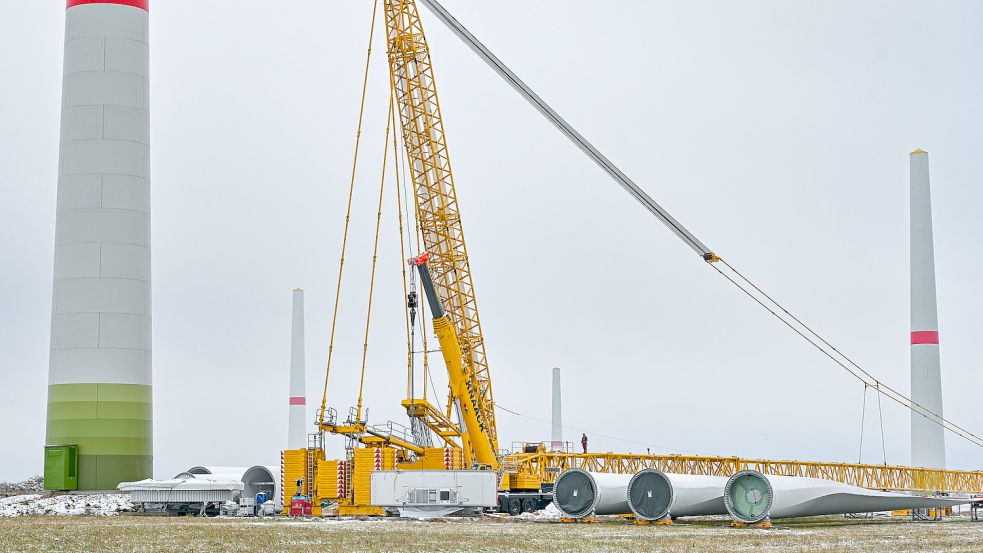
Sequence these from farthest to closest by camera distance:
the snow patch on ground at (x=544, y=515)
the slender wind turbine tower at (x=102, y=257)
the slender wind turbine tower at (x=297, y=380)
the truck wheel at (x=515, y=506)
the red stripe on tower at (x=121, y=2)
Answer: the slender wind turbine tower at (x=297, y=380) < the red stripe on tower at (x=121, y=2) < the slender wind turbine tower at (x=102, y=257) < the truck wheel at (x=515, y=506) < the snow patch on ground at (x=544, y=515)

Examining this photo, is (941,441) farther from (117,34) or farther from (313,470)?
(117,34)

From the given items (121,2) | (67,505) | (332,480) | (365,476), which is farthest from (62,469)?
(121,2)

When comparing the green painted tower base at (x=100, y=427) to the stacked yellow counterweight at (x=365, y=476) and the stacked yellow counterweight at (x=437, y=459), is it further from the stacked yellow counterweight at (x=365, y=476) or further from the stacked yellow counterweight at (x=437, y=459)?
the stacked yellow counterweight at (x=437, y=459)

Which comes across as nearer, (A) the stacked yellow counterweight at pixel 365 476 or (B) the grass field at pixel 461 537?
(B) the grass field at pixel 461 537

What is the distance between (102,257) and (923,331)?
45.8m

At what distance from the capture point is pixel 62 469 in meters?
56.5

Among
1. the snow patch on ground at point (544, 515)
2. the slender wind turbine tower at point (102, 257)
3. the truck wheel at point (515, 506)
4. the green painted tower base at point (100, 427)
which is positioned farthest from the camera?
the slender wind turbine tower at point (102, 257)

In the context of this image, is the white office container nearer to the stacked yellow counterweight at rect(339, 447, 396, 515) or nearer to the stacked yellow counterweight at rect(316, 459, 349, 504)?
the stacked yellow counterweight at rect(339, 447, 396, 515)

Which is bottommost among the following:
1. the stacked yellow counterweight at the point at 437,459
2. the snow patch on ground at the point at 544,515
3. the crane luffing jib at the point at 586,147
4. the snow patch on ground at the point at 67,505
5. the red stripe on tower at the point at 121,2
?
the snow patch on ground at the point at 544,515

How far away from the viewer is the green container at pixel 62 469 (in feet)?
185

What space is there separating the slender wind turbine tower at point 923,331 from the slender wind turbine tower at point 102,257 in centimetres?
4333

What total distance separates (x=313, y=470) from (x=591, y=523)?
1448 centimetres

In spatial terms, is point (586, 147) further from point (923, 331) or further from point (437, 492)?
point (923, 331)

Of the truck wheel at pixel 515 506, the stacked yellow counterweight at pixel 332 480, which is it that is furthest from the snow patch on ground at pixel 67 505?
the truck wheel at pixel 515 506
